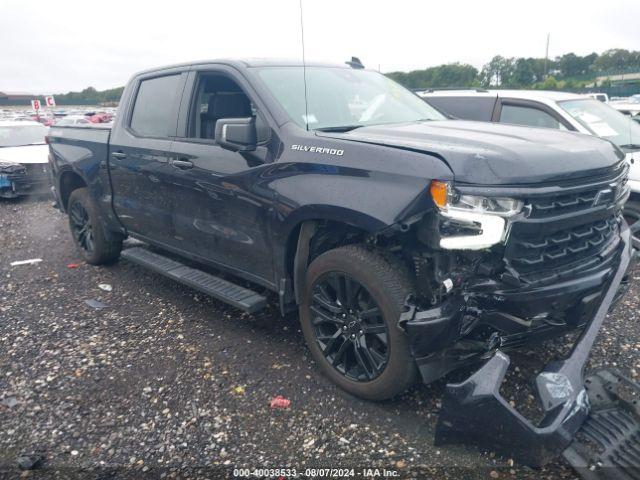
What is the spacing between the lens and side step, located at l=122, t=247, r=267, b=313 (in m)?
3.59

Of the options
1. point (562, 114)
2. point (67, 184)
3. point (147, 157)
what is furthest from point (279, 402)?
point (562, 114)

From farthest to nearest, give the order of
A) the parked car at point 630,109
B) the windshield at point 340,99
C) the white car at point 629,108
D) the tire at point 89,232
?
the white car at point 629,108 < the parked car at point 630,109 < the tire at point 89,232 < the windshield at point 340,99

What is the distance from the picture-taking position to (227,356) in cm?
371

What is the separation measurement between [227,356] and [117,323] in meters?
1.23

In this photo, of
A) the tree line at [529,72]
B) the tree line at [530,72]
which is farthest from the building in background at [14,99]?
the tree line at [530,72]

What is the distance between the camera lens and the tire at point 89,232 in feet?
17.8

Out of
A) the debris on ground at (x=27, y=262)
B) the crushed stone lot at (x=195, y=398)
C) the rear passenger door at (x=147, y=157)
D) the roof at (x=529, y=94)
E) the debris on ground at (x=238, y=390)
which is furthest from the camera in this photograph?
the debris on ground at (x=27, y=262)

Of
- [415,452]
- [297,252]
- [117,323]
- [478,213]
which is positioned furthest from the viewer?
[117,323]

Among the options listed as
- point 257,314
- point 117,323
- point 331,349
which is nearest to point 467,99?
point 257,314

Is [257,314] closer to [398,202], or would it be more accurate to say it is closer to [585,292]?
[398,202]

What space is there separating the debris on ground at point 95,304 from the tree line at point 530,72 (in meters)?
3.42

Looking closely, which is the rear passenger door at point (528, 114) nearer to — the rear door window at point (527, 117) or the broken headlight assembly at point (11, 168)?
the rear door window at point (527, 117)

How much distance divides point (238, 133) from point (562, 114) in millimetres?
3937

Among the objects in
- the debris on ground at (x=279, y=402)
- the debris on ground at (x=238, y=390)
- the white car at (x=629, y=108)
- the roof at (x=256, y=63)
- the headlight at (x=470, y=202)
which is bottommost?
the debris on ground at (x=279, y=402)
